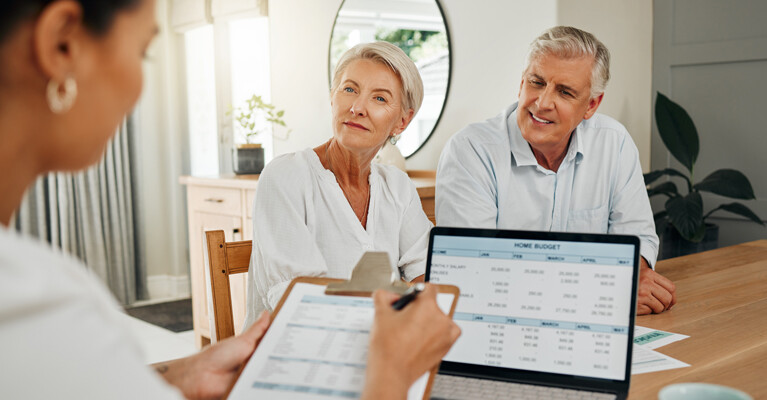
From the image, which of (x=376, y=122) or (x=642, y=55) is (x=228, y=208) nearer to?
(x=376, y=122)

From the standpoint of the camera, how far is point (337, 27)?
3.31 meters

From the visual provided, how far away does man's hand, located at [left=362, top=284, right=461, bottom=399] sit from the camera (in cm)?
67

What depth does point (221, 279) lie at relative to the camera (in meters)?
1.42

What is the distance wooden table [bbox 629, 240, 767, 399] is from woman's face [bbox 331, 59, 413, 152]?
77 centimetres

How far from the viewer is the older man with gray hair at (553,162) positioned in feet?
5.69

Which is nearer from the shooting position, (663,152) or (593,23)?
(593,23)

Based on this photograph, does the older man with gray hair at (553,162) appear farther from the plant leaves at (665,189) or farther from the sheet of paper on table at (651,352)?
the plant leaves at (665,189)

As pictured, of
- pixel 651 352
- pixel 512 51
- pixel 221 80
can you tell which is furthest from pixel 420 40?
pixel 651 352

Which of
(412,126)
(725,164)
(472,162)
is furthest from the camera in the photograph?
(412,126)

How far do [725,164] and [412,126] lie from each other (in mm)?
1425

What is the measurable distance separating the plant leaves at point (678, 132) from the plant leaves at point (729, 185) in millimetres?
136

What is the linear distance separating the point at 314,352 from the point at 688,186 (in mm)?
2515

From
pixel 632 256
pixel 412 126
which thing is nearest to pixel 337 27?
pixel 412 126

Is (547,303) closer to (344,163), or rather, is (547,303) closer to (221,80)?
(344,163)
